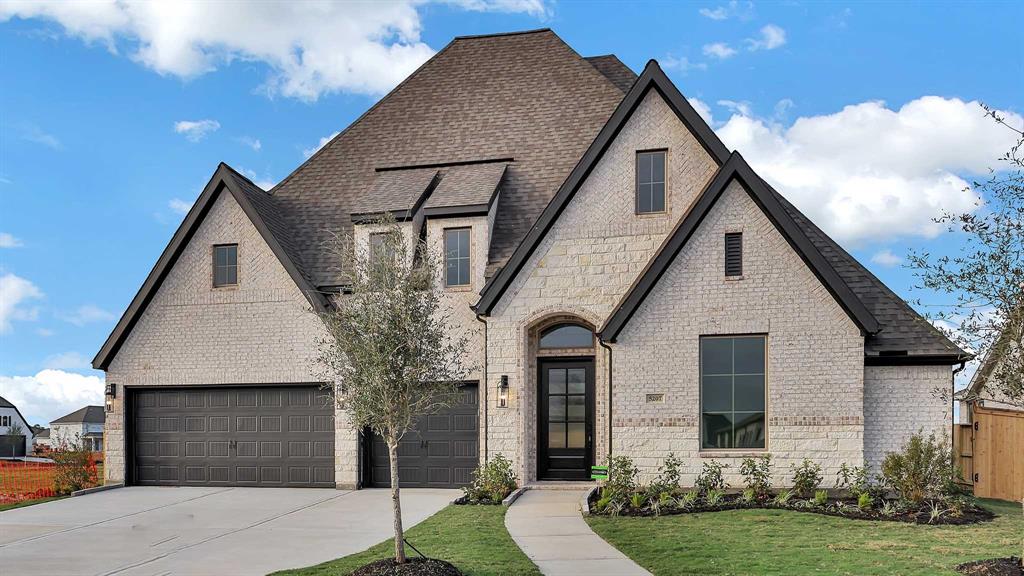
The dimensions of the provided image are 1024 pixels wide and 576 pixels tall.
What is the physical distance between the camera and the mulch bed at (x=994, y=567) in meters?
9.73

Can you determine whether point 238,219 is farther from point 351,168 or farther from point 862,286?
point 862,286

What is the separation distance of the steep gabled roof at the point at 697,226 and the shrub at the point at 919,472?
2.31 meters

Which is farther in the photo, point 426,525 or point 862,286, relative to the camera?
point 862,286

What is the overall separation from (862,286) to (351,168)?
12.6m

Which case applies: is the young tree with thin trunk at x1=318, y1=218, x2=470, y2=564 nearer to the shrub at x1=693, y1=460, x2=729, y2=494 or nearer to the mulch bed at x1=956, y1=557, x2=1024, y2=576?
the mulch bed at x1=956, y1=557, x2=1024, y2=576

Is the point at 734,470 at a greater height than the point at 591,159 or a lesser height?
lesser

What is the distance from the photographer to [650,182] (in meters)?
17.6

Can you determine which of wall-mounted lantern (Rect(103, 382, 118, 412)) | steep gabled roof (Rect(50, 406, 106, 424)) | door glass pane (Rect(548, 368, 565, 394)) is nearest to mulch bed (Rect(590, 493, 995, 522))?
door glass pane (Rect(548, 368, 565, 394))

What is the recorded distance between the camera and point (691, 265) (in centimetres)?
1596

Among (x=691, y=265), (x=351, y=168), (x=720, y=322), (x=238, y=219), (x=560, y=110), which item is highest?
(x=560, y=110)

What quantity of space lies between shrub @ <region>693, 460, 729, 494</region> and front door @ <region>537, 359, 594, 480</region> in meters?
2.99

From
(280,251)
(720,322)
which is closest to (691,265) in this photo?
(720,322)

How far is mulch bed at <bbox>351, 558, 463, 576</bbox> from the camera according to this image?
9.54m

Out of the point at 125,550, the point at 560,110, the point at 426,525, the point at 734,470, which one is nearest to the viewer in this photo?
the point at 125,550
